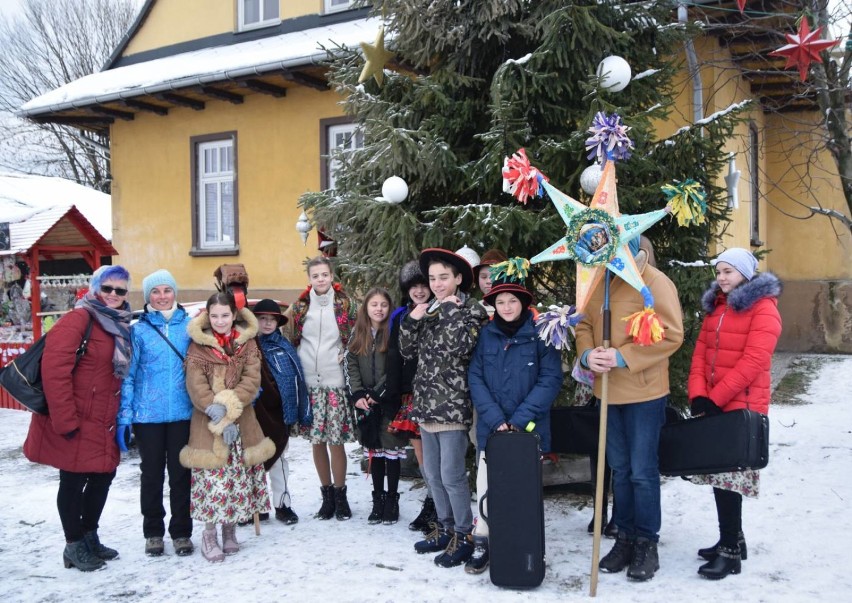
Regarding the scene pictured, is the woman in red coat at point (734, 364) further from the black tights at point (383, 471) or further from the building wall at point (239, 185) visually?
the building wall at point (239, 185)

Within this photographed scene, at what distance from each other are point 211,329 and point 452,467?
1.76m

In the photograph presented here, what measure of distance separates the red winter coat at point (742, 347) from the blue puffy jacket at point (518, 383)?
86 centimetres

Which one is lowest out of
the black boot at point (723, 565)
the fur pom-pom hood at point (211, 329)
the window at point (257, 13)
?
the black boot at point (723, 565)

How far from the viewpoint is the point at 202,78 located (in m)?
11.4

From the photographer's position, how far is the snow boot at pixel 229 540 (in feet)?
15.4

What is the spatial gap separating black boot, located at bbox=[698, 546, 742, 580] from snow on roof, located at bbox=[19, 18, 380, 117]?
26.9ft

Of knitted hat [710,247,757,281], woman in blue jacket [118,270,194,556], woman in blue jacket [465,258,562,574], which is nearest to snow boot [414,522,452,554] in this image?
woman in blue jacket [465,258,562,574]

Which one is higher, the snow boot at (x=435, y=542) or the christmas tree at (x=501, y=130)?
the christmas tree at (x=501, y=130)

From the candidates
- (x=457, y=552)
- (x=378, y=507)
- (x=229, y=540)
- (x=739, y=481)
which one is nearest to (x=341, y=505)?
(x=378, y=507)

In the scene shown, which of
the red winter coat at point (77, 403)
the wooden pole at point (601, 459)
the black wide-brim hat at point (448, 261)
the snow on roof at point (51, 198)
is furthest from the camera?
the snow on roof at point (51, 198)

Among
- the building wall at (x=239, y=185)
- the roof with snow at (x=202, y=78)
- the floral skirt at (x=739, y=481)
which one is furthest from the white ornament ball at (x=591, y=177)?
the building wall at (x=239, y=185)

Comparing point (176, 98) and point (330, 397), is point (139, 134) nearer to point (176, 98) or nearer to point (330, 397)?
point (176, 98)

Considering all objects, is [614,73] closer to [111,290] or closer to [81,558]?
[111,290]

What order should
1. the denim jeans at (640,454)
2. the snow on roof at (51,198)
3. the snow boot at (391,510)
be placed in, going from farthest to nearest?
the snow on roof at (51,198), the snow boot at (391,510), the denim jeans at (640,454)
